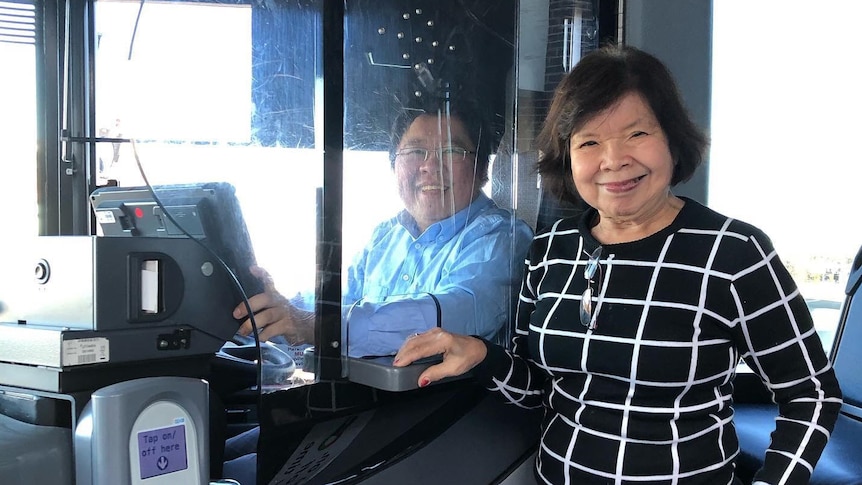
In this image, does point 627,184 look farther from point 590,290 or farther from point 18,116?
point 18,116

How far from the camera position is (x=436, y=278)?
4.47 feet

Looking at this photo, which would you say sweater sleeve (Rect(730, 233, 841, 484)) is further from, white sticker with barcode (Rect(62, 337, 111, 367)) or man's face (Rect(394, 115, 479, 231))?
white sticker with barcode (Rect(62, 337, 111, 367))

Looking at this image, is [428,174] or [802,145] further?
[802,145]

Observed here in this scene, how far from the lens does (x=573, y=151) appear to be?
1.30 meters

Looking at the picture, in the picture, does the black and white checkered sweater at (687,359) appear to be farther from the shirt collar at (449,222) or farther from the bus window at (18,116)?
the bus window at (18,116)

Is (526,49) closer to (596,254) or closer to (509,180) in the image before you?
(509,180)

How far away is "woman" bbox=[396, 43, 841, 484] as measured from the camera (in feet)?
3.84

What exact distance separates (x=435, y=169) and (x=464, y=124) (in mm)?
119

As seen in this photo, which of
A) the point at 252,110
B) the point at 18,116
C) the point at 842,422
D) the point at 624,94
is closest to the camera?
the point at 252,110

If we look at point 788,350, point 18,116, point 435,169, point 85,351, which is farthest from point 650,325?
point 18,116

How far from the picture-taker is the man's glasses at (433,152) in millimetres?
1286

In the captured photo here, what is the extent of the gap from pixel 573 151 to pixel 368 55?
0.41 m

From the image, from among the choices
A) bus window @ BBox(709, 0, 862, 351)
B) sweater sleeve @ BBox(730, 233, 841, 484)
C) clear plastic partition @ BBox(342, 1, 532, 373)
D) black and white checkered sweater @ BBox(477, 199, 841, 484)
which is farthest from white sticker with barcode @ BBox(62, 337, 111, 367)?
bus window @ BBox(709, 0, 862, 351)

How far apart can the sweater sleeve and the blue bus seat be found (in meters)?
0.52
